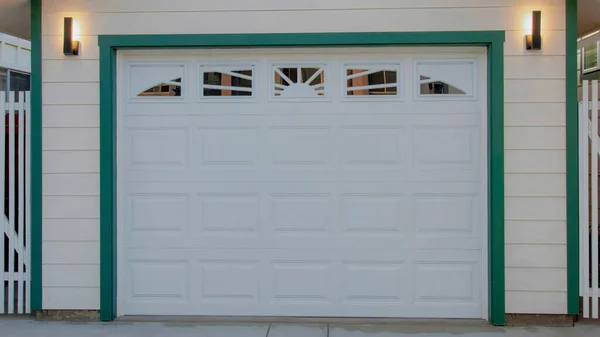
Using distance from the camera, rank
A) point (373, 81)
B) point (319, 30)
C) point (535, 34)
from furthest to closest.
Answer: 1. point (373, 81)
2. point (319, 30)
3. point (535, 34)

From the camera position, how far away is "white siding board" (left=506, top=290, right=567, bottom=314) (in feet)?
14.5

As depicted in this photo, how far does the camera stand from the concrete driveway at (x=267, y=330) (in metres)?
4.27

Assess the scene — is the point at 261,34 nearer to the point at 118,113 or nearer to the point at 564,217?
the point at 118,113

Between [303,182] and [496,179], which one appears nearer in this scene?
[496,179]

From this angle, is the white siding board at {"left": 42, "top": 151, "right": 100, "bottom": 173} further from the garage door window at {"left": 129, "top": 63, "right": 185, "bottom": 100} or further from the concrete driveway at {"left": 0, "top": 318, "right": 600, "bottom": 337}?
the concrete driveway at {"left": 0, "top": 318, "right": 600, "bottom": 337}

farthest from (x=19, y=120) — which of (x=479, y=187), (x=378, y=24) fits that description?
(x=479, y=187)

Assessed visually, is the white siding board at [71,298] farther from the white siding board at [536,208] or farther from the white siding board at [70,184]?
the white siding board at [536,208]

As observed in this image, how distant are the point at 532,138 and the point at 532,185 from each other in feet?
1.22

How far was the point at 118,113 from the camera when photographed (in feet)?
15.2

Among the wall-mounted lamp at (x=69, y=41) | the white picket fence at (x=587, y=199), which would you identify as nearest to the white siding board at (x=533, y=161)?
the white picket fence at (x=587, y=199)

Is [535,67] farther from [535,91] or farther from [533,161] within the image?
[533,161]

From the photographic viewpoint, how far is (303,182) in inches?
182

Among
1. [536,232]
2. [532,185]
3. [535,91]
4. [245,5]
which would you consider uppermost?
[245,5]

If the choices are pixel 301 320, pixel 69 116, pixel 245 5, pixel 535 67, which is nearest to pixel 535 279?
pixel 535 67
